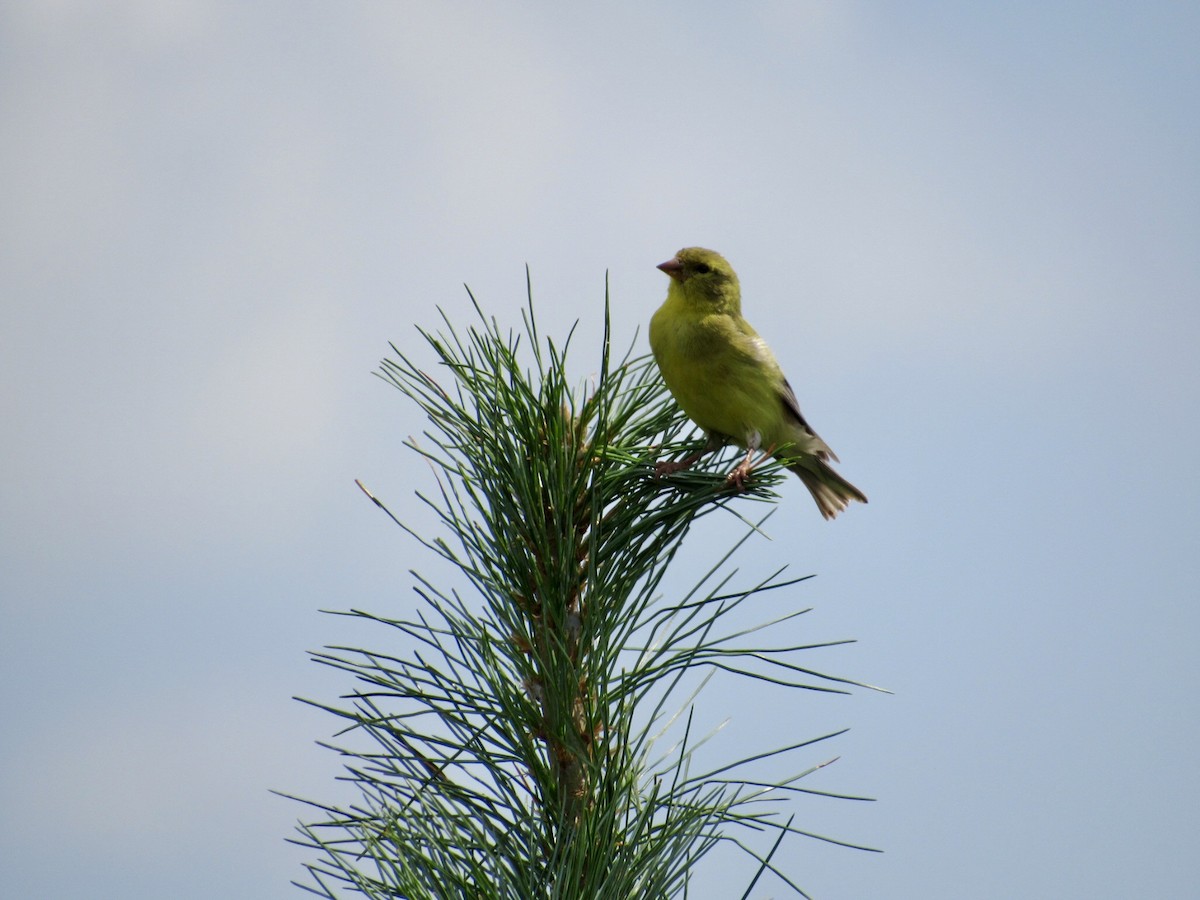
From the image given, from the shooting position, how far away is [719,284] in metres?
4.37

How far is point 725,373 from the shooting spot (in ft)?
12.4

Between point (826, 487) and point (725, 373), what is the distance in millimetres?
1310

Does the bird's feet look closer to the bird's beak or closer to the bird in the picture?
the bird

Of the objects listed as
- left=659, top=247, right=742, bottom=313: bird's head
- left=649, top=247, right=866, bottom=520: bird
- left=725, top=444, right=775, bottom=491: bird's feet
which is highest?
left=659, top=247, right=742, bottom=313: bird's head

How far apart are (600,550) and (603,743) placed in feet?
1.48

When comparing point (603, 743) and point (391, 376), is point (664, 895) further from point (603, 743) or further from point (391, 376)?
point (391, 376)

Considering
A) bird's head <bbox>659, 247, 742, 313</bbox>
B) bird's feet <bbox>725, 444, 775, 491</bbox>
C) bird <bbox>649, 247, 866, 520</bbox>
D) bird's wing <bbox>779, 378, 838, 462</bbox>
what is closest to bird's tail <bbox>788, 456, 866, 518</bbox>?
bird <bbox>649, 247, 866, 520</bbox>

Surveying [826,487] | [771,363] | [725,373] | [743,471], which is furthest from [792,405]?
[743,471]

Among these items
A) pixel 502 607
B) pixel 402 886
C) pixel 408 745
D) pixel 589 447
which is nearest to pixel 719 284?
pixel 589 447

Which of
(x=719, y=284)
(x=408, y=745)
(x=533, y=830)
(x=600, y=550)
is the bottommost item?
(x=533, y=830)

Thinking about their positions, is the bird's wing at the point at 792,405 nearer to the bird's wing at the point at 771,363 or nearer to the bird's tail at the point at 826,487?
the bird's wing at the point at 771,363

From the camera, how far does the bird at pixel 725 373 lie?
3.58 m

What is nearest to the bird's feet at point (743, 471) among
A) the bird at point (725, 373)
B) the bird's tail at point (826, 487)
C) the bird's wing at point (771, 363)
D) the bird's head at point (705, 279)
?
the bird at point (725, 373)

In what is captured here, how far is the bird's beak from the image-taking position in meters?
4.43
